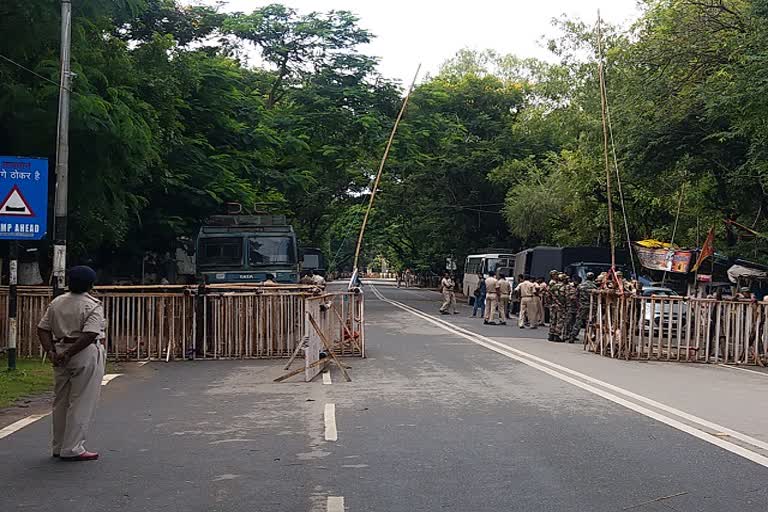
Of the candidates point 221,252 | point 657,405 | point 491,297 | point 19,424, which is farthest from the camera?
point 491,297

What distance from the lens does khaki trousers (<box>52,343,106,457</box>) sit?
793 cm

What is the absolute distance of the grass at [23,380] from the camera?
1248cm

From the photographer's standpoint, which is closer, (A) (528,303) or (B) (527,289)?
(B) (527,289)

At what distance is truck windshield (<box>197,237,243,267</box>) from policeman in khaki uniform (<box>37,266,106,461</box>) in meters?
13.7

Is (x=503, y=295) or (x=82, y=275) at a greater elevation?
(x=82, y=275)

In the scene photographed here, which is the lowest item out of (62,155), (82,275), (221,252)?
(82,275)

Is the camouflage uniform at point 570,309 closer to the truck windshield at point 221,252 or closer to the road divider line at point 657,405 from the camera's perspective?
the road divider line at point 657,405

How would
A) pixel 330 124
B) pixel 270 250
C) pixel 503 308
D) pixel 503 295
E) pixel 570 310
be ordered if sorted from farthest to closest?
pixel 330 124
pixel 503 308
pixel 503 295
pixel 570 310
pixel 270 250

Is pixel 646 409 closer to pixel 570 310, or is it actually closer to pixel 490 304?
pixel 570 310

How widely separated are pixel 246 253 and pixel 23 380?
28.1ft

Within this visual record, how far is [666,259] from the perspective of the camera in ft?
99.8

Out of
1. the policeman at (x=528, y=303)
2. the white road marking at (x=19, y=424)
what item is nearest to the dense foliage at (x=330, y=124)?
the policeman at (x=528, y=303)

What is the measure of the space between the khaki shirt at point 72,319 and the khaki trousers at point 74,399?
14cm

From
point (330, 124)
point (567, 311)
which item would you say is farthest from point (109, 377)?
point (330, 124)
